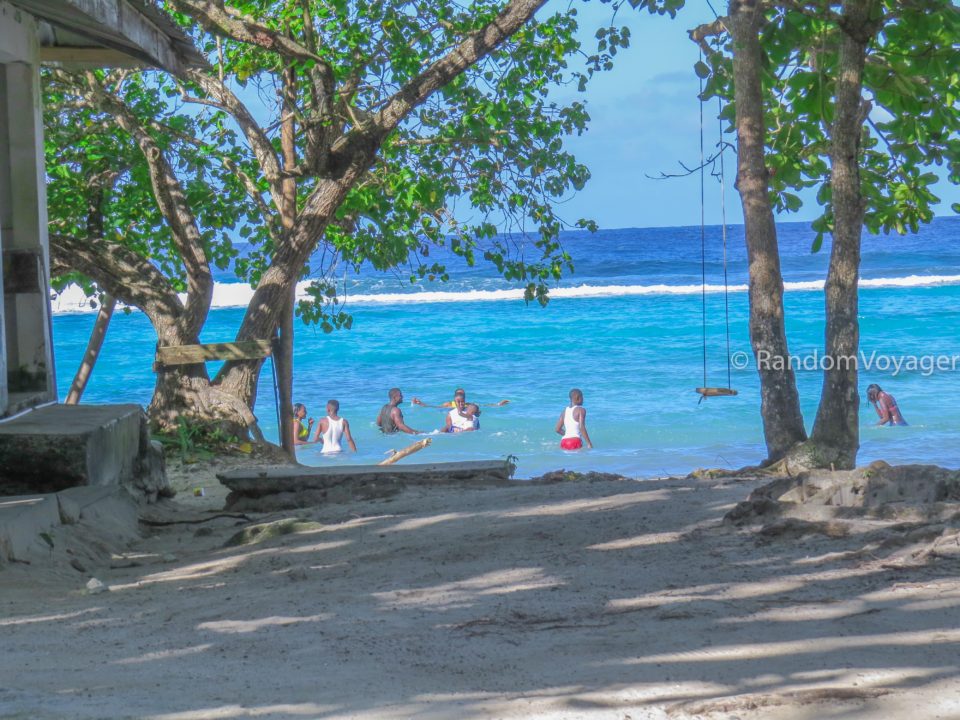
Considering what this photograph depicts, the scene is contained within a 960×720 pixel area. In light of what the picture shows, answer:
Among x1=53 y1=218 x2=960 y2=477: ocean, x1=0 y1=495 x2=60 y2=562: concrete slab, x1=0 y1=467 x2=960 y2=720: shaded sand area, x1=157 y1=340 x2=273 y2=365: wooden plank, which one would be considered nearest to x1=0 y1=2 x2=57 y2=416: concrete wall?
x1=0 y1=495 x2=60 y2=562: concrete slab

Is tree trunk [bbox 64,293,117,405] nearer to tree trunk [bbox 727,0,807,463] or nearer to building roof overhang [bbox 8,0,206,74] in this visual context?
building roof overhang [bbox 8,0,206,74]

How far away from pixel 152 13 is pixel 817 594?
4.76m

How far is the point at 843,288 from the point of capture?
625 cm

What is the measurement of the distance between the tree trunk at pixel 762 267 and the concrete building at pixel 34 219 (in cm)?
351

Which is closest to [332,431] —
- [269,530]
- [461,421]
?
[461,421]

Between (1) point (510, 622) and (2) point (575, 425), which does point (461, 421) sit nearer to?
(2) point (575, 425)

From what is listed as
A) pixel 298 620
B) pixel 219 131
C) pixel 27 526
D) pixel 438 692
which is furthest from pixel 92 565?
pixel 219 131

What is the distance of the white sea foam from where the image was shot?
3897 centimetres

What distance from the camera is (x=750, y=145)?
21.4ft

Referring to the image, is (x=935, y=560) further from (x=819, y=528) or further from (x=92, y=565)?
(x=92, y=565)

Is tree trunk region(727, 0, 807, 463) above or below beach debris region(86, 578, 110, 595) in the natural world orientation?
above

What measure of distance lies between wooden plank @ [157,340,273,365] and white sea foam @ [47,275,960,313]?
29.0m

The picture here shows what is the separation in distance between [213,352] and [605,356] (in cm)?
1733

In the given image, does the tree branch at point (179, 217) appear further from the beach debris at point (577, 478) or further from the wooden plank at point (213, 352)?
the beach debris at point (577, 478)
